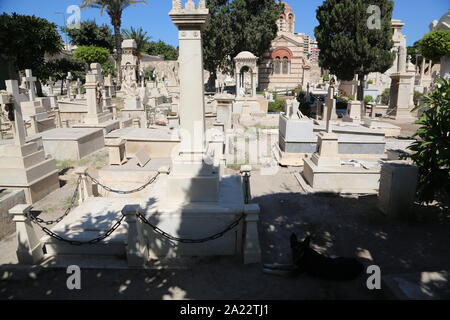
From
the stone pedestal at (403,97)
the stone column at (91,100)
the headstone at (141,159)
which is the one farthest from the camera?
the stone pedestal at (403,97)

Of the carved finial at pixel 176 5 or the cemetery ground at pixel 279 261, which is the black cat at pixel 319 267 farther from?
the carved finial at pixel 176 5

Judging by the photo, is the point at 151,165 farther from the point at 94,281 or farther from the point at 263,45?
the point at 263,45

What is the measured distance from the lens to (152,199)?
5.40 metres

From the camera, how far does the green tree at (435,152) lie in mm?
5848

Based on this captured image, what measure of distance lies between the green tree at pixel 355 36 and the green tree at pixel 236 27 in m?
11.2

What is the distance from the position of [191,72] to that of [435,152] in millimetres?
4957

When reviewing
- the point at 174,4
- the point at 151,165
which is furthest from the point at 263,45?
the point at 174,4

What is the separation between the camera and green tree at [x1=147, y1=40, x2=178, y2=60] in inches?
3063

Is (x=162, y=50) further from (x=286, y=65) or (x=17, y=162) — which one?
(x=17, y=162)

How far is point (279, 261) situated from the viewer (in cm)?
486

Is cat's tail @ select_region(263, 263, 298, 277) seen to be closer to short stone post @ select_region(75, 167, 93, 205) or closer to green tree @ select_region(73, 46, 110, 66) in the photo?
short stone post @ select_region(75, 167, 93, 205)

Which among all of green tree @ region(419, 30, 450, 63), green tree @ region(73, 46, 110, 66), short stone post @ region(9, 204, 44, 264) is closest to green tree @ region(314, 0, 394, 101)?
green tree @ region(419, 30, 450, 63)

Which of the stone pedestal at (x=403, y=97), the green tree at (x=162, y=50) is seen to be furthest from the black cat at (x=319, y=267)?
the green tree at (x=162, y=50)
